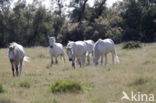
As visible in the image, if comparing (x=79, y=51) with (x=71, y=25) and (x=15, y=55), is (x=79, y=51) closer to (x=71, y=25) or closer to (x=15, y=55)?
(x=15, y=55)

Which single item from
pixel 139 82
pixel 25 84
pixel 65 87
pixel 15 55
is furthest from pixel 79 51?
pixel 65 87

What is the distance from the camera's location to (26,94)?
40.2ft

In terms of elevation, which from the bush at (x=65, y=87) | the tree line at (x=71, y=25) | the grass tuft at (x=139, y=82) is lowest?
the tree line at (x=71, y=25)

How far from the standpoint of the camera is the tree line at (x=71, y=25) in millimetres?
54906

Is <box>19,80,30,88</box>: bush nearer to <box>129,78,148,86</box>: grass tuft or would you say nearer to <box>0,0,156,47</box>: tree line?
<box>129,78,148,86</box>: grass tuft

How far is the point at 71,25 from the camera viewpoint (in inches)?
2430

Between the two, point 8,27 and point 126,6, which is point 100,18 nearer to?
point 126,6

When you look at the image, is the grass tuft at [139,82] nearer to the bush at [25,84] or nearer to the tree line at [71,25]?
the bush at [25,84]

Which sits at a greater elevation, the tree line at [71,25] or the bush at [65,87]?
the bush at [65,87]

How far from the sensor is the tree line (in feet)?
180

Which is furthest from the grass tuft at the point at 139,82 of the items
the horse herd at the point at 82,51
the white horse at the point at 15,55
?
the horse herd at the point at 82,51

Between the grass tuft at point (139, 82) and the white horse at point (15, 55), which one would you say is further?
the white horse at point (15, 55)

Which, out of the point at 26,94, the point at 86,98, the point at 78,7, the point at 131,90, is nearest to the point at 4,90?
the point at 26,94

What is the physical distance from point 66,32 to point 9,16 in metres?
9.42
